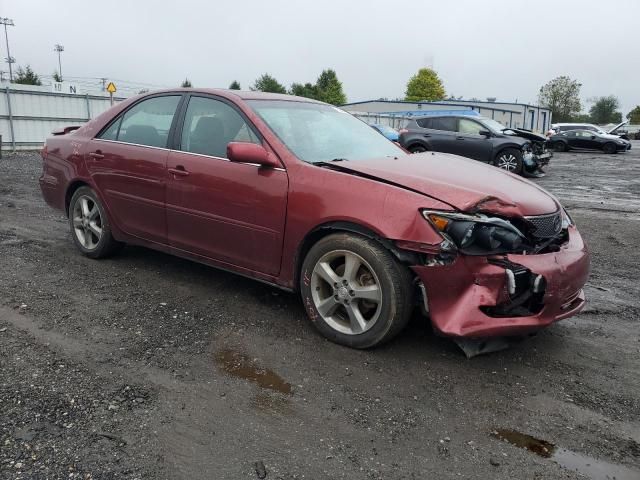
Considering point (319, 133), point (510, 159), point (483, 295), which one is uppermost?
point (319, 133)

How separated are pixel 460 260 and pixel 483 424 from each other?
0.87 m

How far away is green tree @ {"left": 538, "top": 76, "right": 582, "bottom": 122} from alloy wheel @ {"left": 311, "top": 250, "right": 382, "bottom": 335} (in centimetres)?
9090

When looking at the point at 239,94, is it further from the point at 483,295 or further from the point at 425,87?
the point at 425,87

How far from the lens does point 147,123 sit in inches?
181

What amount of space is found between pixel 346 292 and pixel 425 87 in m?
81.6

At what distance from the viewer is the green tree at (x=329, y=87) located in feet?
248

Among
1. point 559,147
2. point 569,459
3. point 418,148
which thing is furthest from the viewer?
point 559,147

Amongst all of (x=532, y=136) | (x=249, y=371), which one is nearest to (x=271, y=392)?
(x=249, y=371)

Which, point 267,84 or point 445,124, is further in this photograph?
→ point 267,84

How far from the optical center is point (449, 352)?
3.41 meters

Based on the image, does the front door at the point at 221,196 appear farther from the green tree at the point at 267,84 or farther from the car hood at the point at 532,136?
the green tree at the point at 267,84

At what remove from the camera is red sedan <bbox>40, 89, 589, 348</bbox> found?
302 centimetres

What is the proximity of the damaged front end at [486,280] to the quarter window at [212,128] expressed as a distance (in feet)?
5.25

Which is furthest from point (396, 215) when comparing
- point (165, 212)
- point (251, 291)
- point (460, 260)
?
point (165, 212)
